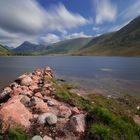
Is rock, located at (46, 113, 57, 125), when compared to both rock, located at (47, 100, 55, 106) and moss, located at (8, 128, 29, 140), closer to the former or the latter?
moss, located at (8, 128, 29, 140)

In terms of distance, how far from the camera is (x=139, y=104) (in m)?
27.2

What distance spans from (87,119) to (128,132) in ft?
7.96

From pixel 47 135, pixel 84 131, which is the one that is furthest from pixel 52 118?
pixel 84 131

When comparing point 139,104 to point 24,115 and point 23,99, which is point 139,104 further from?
point 24,115

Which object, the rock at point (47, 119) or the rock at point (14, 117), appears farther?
the rock at point (47, 119)

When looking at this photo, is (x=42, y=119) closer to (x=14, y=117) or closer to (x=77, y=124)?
(x=14, y=117)

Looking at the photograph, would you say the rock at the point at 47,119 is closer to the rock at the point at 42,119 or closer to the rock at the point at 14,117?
the rock at the point at 42,119

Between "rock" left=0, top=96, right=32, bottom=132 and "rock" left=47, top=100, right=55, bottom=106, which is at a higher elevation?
"rock" left=0, top=96, right=32, bottom=132

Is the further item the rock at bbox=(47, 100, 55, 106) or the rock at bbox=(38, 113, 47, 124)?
the rock at bbox=(47, 100, 55, 106)

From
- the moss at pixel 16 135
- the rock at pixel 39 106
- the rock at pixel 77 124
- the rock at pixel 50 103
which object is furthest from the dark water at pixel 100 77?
the moss at pixel 16 135

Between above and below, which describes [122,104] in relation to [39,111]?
below

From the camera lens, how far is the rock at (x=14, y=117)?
38.2 feet

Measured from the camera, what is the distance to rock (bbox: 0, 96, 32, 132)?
1166 centimetres

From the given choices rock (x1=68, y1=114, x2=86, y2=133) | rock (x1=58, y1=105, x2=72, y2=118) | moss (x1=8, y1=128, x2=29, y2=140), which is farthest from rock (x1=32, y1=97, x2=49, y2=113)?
moss (x1=8, y1=128, x2=29, y2=140)
